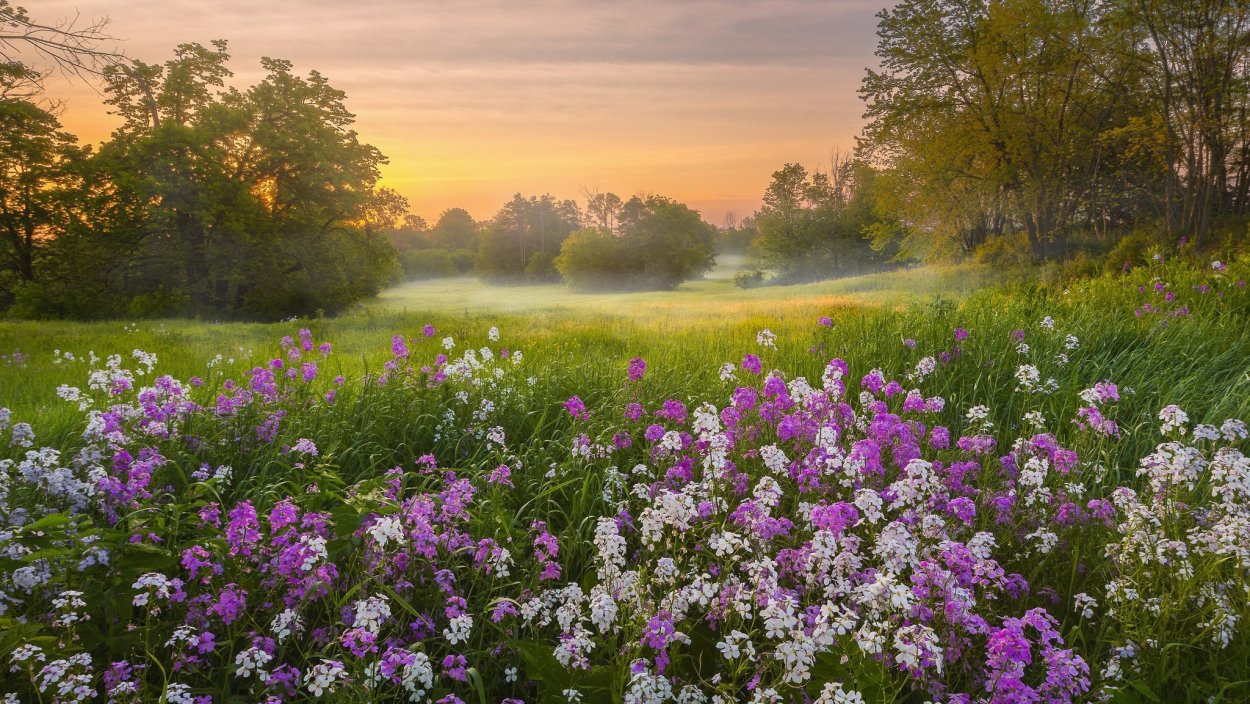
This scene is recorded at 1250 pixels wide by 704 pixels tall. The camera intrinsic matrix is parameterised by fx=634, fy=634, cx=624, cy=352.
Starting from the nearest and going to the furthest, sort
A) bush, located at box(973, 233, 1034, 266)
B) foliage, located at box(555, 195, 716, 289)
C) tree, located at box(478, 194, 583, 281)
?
bush, located at box(973, 233, 1034, 266) → foliage, located at box(555, 195, 716, 289) → tree, located at box(478, 194, 583, 281)

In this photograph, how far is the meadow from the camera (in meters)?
2.39

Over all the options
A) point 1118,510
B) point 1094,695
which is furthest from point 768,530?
point 1118,510

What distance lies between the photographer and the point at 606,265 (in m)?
41.6

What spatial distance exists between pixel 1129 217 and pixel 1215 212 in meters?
6.28

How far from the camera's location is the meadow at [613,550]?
2395 millimetres

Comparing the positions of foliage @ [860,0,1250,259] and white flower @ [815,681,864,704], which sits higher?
foliage @ [860,0,1250,259]

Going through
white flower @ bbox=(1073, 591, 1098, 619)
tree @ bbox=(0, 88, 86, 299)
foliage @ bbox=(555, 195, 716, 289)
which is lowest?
white flower @ bbox=(1073, 591, 1098, 619)

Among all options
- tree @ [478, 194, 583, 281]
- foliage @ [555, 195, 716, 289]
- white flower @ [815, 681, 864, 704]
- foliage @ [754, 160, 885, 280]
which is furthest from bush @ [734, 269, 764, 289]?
white flower @ [815, 681, 864, 704]

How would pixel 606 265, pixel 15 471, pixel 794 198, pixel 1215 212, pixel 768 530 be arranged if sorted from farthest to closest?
1. pixel 794 198
2. pixel 606 265
3. pixel 1215 212
4. pixel 15 471
5. pixel 768 530

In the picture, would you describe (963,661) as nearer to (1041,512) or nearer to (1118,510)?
(1041,512)

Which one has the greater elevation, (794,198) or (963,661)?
(794,198)

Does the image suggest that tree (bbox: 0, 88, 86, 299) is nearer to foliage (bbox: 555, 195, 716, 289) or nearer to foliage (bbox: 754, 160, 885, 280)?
foliage (bbox: 555, 195, 716, 289)

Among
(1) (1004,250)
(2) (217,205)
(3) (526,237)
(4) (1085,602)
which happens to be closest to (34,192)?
(2) (217,205)

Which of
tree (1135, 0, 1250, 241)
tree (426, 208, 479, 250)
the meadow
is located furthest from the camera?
tree (426, 208, 479, 250)
